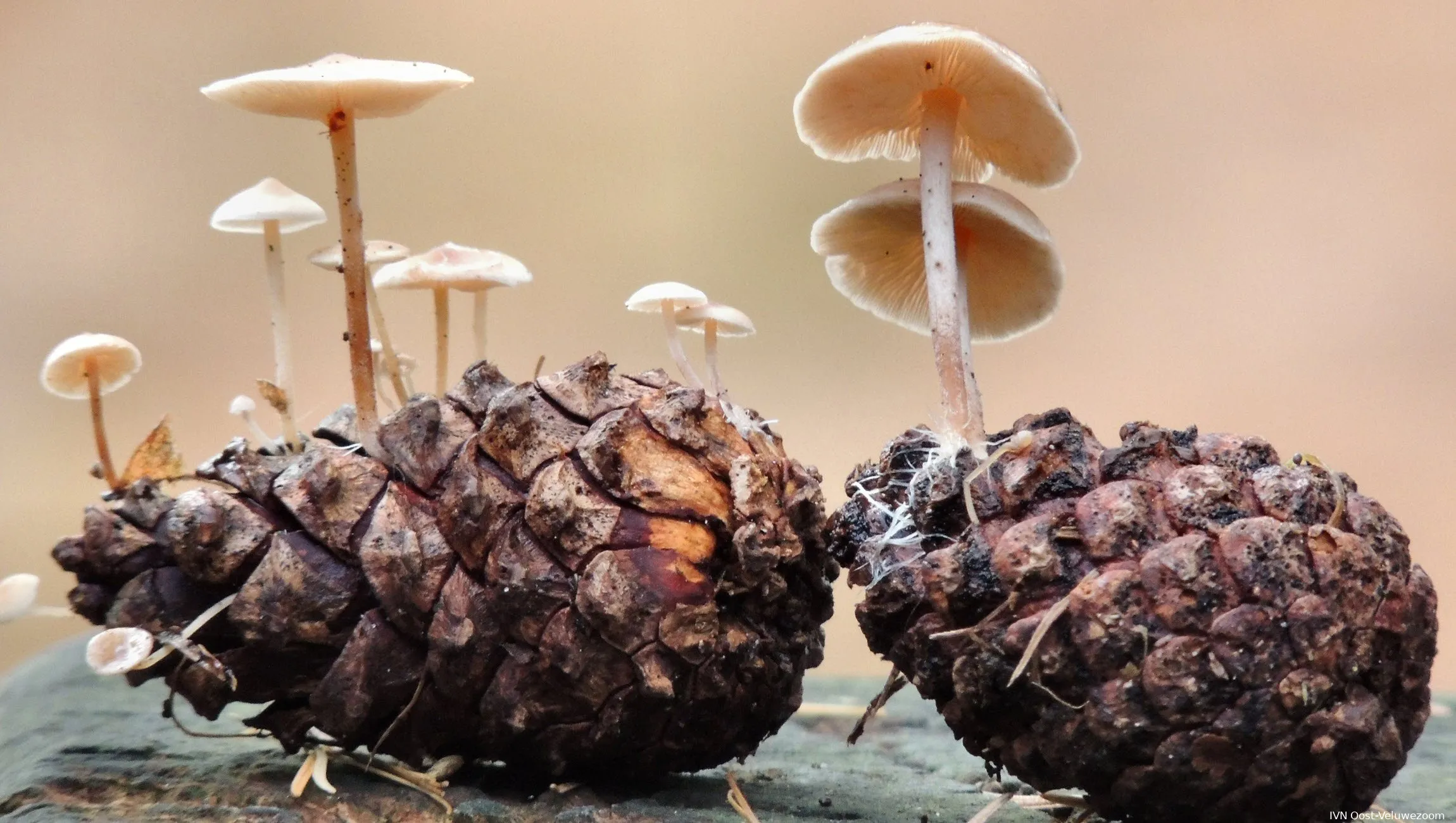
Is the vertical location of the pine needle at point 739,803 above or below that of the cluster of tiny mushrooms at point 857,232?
below

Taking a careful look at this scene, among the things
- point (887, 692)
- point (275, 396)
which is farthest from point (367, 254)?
point (887, 692)

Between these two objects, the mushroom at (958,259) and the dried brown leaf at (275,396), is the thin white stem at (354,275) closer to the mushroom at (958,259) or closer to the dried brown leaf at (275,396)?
the dried brown leaf at (275,396)

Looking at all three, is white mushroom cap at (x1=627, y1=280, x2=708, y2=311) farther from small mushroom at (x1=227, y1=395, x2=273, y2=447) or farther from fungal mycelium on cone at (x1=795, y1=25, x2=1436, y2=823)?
small mushroom at (x1=227, y1=395, x2=273, y2=447)

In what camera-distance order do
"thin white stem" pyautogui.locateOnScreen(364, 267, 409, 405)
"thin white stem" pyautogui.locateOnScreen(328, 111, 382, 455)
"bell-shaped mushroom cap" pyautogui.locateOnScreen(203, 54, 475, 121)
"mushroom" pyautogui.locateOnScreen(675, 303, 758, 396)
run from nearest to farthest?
"bell-shaped mushroom cap" pyautogui.locateOnScreen(203, 54, 475, 121) → "thin white stem" pyautogui.locateOnScreen(328, 111, 382, 455) → "thin white stem" pyautogui.locateOnScreen(364, 267, 409, 405) → "mushroom" pyautogui.locateOnScreen(675, 303, 758, 396)

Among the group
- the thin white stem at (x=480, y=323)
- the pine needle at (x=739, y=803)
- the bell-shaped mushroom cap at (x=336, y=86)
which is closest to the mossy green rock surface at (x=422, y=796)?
the pine needle at (x=739, y=803)

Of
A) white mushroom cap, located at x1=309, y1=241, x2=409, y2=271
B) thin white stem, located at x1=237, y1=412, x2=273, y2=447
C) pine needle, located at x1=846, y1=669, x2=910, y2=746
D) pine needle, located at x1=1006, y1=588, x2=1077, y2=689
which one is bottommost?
pine needle, located at x1=846, y1=669, x2=910, y2=746

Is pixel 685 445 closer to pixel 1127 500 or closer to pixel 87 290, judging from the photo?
pixel 1127 500

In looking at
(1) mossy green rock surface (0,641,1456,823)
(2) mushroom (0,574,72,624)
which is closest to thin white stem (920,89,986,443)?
(1) mossy green rock surface (0,641,1456,823)
